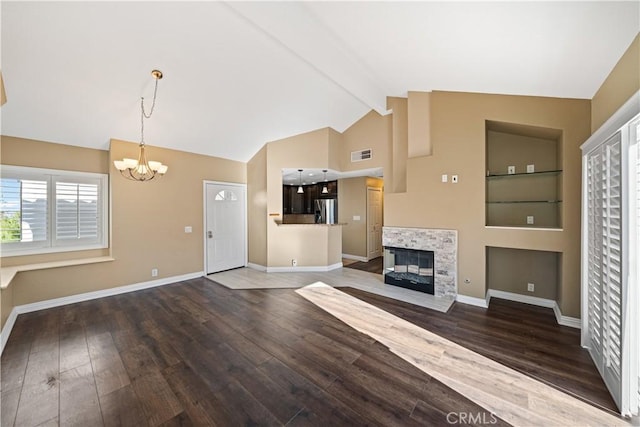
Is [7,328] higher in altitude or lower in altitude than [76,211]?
lower

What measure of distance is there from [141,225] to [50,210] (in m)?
1.19

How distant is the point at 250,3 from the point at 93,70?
6.61 ft

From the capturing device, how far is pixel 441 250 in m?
3.85

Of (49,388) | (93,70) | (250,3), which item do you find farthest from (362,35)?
(49,388)

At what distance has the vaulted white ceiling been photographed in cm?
205

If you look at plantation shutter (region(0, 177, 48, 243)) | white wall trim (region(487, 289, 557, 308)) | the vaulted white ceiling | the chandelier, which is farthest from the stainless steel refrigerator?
plantation shutter (region(0, 177, 48, 243))

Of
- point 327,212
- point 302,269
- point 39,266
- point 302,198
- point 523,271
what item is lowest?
point 302,269

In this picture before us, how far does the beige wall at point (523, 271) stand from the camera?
350 centimetres

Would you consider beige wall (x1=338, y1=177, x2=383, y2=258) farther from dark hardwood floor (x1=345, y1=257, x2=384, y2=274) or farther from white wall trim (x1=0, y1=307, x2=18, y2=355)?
white wall trim (x1=0, y1=307, x2=18, y2=355)

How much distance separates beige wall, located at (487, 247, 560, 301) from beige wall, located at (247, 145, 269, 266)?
14.7 feet

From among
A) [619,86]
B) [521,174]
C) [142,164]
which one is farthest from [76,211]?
[521,174]

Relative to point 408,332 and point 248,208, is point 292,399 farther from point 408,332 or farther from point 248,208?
point 248,208

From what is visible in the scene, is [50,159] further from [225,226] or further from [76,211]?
[225,226]

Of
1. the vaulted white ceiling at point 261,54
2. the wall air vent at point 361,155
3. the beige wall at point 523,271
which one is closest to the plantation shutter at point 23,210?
the vaulted white ceiling at point 261,54
